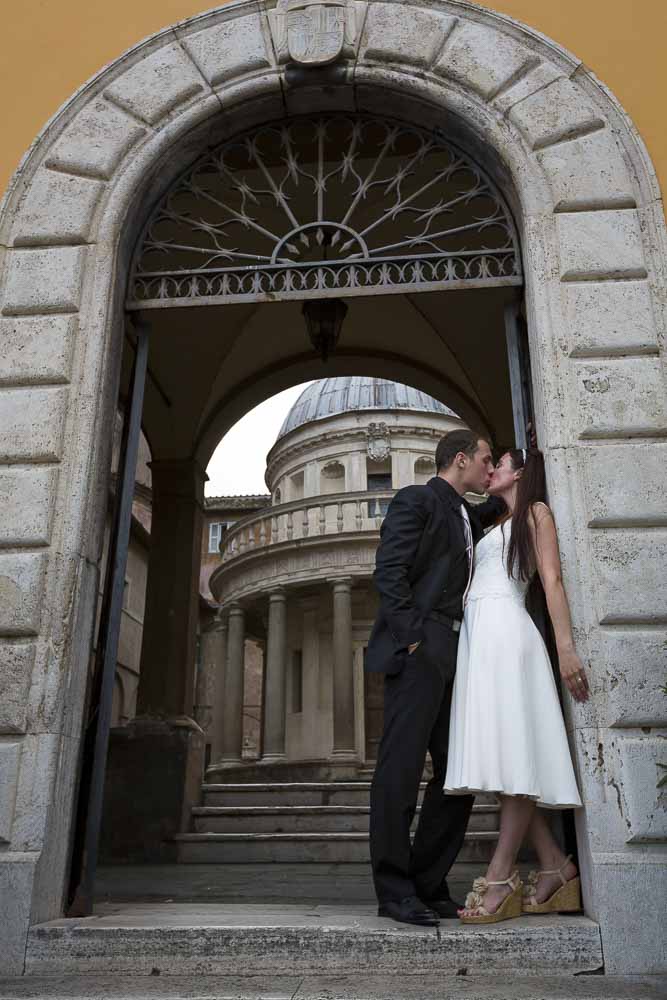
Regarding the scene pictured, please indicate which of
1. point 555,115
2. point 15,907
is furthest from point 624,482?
point 15,907

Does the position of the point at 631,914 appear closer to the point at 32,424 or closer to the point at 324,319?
the point at 32,424

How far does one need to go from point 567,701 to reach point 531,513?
0.87 metres

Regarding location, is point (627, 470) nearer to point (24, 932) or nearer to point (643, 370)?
point (643, 370)

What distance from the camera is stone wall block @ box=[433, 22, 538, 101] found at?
509 cm

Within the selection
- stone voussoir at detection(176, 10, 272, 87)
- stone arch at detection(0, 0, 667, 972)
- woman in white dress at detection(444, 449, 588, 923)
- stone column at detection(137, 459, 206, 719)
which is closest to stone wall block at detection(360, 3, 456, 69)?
stone arch at detection(0, 0, 667, 972)

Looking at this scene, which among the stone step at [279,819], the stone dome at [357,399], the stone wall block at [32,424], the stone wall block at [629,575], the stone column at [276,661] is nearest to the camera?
the stone wall block at [629,575]

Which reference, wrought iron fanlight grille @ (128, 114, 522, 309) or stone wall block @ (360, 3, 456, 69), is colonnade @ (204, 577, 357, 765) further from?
stone wall block @ (360, 3, 456, 69)

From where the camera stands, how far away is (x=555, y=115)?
498 centimetres

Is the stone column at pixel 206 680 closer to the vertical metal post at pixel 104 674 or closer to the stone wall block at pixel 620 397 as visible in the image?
the vertical metal post at pixel 104 674

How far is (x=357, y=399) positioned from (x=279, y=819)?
2278cm

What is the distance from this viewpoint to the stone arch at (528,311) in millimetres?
3924

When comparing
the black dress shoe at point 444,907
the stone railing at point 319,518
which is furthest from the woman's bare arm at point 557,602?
the stone railing at point 319,518

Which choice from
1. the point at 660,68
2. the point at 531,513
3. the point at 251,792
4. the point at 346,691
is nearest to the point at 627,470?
the point at 531,513

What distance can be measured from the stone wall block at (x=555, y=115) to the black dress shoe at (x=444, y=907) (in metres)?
3.89
